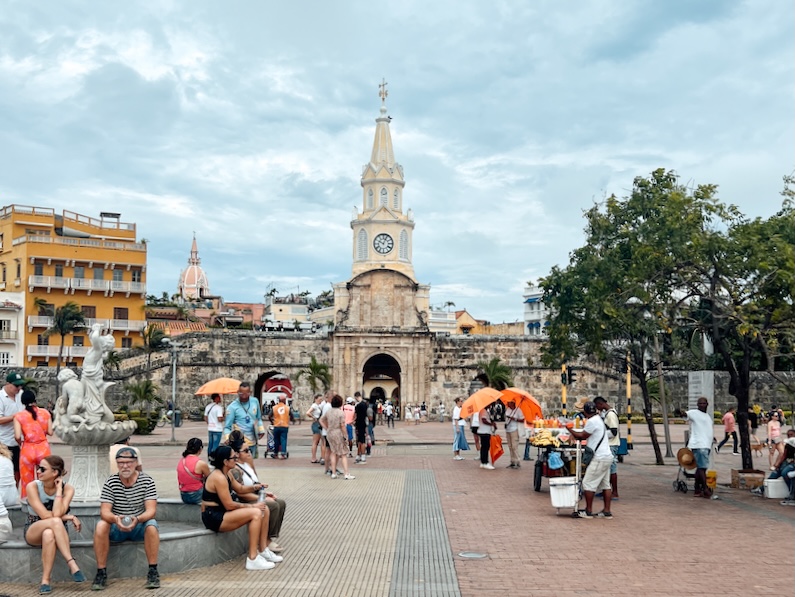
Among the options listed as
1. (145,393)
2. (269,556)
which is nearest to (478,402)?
(269,556)

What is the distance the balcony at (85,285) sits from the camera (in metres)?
52.1

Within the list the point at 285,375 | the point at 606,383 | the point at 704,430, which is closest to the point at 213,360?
the point at 285,375

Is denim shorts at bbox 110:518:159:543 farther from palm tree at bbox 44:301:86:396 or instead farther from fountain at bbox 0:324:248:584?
palm tree at bbox 44:301:86:396

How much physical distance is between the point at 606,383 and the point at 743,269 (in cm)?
3431

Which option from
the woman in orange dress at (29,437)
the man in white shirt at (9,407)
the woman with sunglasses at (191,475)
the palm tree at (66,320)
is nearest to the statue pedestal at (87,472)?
the woman with sunglasses at (191,475)

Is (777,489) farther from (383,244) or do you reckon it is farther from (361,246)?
(361,246)

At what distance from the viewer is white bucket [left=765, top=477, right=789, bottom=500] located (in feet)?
46.7

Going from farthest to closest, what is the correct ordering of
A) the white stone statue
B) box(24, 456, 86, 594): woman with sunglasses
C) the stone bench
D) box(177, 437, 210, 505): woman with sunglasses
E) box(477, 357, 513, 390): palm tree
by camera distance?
box(477, 357, 513, 390): palm tree, box(177, 437, 210, 505): woman with sunglasses, the white stone statue, the stone bench, box(24, 456, 86, 594): woman with sunglasses

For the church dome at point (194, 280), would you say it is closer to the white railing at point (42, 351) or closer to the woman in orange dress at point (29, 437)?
the white railing at point (42, 351)

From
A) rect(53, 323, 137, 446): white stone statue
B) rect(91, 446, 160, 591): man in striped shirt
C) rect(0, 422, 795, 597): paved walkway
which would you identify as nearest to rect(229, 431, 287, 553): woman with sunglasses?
rect(0, 422, 795, 597): paved walkway

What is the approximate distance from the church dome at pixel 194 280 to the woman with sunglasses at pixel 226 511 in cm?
12539

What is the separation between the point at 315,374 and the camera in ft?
150

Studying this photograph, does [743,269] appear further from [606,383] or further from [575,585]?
[606,383]

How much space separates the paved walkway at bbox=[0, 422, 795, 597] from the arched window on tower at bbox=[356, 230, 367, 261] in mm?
40435
